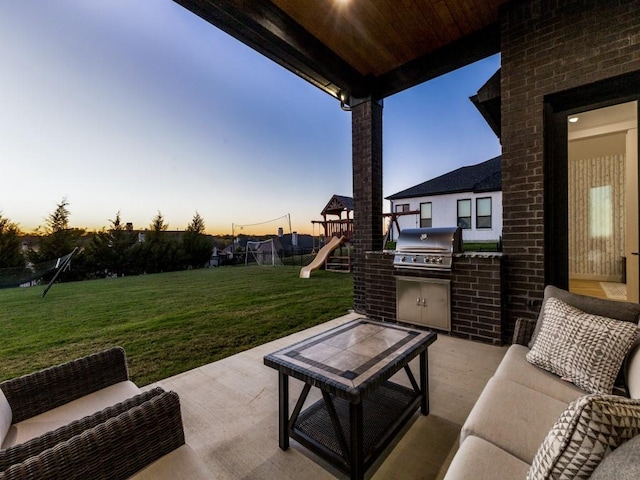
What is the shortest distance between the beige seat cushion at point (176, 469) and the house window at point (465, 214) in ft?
41.8

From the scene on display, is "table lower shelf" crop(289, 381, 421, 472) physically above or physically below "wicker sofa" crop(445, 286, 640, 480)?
below

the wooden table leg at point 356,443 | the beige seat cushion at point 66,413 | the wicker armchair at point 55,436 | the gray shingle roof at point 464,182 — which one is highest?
the gray shingle roof at point 464,182

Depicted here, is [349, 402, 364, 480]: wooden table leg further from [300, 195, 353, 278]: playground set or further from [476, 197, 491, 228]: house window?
[476, 197, 491, 228]: house window

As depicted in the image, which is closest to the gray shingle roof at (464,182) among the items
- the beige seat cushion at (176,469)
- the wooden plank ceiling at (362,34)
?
the wooden plank ceiling at (362,34)

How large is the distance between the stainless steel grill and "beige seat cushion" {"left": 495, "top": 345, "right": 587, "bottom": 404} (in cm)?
170

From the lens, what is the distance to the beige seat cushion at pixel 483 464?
0.93 meters

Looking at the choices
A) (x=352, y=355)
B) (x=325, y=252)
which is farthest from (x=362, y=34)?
(x=325, y=252)

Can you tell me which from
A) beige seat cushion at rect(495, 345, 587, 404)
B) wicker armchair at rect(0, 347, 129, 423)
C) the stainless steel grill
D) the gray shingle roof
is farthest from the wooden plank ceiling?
the gray shingle roof

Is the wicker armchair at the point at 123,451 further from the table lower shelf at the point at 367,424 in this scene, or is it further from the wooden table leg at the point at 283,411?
the table lower shelf at the point at 367,424

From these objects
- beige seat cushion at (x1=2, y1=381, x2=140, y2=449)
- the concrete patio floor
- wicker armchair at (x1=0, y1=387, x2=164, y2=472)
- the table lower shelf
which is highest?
→ wicker armchair at (x1=0, y1=387, x2=164, y2=472)

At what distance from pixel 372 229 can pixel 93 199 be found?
8063 mm

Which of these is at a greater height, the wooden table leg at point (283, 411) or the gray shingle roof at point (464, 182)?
the gray shingle roof at point (464, 182)

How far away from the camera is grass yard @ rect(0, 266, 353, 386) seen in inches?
120

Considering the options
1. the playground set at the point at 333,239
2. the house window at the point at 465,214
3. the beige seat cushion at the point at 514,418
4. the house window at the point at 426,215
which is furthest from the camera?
the house window at the point at 426,215
